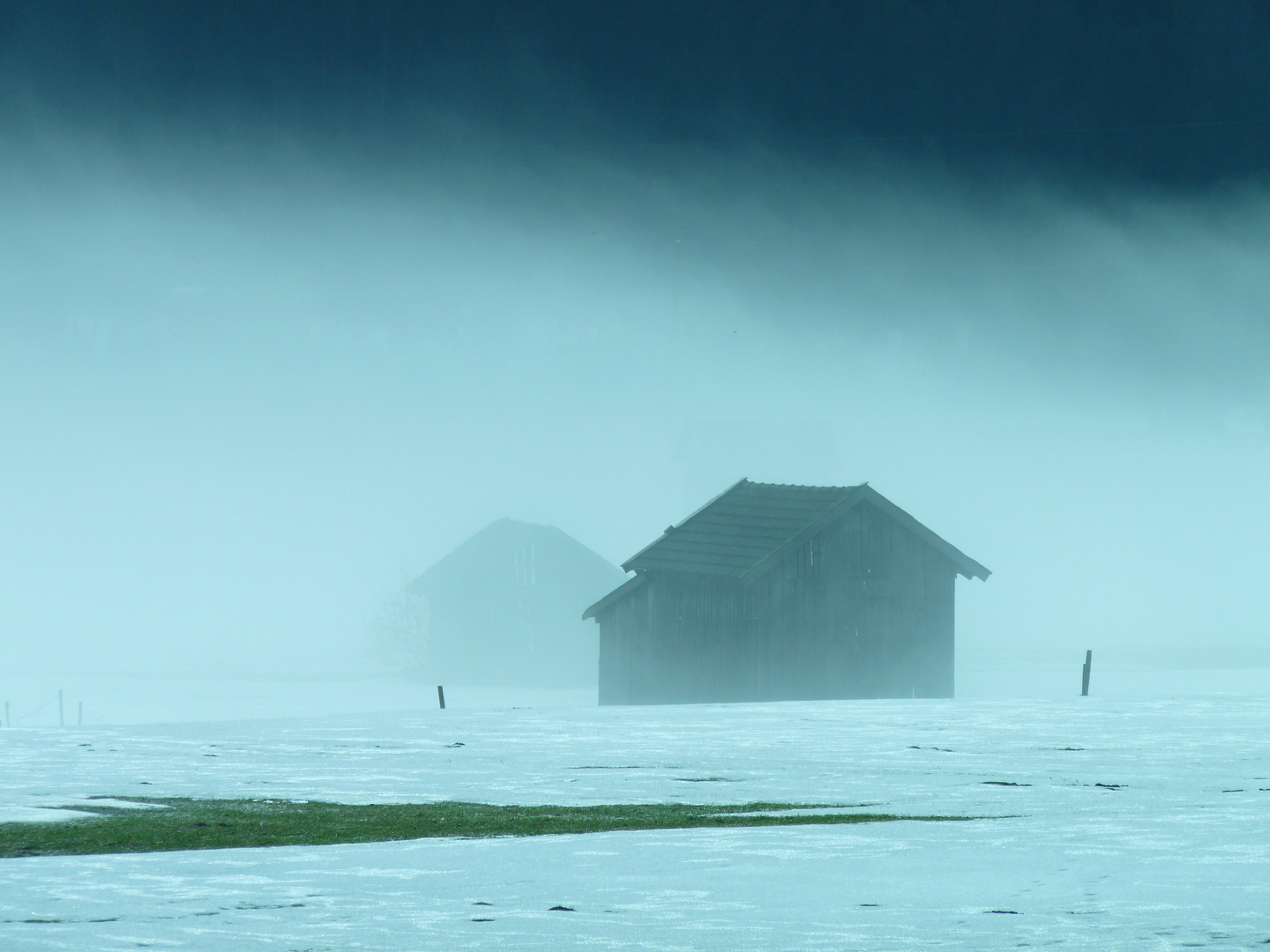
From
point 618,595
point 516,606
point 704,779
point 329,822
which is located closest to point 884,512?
point 618,595

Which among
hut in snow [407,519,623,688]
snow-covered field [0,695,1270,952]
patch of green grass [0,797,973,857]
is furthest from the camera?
hut in snow [407,519,623,688]

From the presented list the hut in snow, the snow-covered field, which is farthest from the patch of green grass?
the hut in snow

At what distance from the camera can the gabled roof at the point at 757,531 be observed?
33688 mm

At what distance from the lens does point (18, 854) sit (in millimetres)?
8438

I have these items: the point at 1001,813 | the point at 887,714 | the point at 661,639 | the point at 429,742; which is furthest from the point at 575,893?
the point at 661,639

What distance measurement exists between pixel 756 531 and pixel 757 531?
0.02m

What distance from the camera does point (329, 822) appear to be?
1005 centimetres

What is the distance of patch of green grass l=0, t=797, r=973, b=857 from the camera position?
9.04 m

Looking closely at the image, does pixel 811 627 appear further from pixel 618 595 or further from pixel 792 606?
pixel 618 595

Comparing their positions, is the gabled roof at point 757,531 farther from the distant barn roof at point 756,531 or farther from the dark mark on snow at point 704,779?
the dark mark on snow at point 704,779

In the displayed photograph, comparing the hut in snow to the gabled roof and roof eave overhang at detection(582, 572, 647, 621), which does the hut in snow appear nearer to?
roof eave overhang at detection(582, 572, 647, 621)

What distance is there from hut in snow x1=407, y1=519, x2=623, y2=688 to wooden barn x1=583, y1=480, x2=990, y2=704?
129 ft

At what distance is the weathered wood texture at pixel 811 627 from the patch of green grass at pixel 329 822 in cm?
2246

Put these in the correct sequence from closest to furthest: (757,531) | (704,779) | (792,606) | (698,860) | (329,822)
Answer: (698,860) → (329,822) → (704,779) → (792,606) → (757,531)
